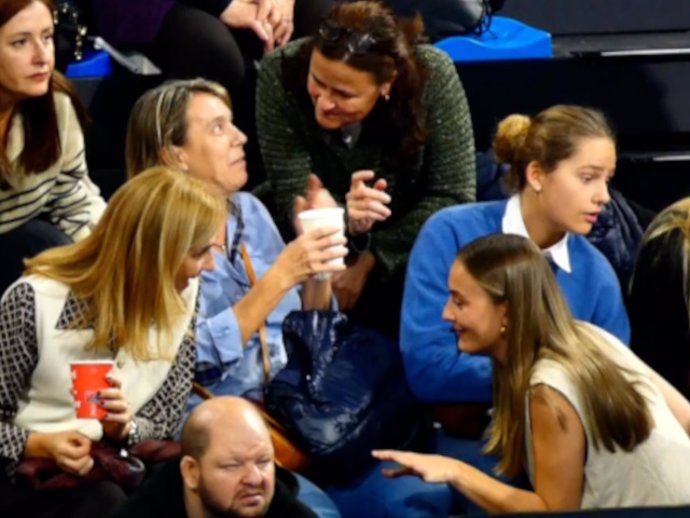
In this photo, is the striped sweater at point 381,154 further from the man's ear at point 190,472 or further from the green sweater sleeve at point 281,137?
the man's ear at point 190,472

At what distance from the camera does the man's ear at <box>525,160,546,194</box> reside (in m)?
4.63

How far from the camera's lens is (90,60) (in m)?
5.37

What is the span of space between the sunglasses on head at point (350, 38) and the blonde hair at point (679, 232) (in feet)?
2.71

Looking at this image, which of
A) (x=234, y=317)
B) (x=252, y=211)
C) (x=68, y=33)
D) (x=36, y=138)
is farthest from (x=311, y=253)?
(x=68, y=33)

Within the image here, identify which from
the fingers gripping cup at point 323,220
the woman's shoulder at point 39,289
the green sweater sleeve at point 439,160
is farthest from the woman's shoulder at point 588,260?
the woman's shoulder at point 39,289

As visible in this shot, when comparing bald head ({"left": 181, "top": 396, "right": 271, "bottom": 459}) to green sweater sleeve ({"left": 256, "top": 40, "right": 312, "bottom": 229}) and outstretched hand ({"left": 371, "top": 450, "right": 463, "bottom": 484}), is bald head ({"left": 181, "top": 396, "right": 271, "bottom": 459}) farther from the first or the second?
green sweater sleeve ({"left": 256, "top": 40, "right": 312, "bottom": 229})

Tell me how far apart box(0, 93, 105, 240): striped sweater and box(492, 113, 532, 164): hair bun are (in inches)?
38.5

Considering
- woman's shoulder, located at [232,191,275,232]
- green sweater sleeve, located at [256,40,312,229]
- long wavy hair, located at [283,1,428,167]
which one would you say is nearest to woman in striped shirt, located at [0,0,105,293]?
woman's shoulder, located at [232,191,275,232]

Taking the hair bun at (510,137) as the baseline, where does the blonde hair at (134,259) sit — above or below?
below

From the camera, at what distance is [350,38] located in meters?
4.82

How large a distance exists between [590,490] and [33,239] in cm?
147

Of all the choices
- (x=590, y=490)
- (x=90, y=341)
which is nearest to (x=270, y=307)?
(x=90, y=341)

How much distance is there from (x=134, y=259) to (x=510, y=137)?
1.12 meters

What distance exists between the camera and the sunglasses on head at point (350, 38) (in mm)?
4812
